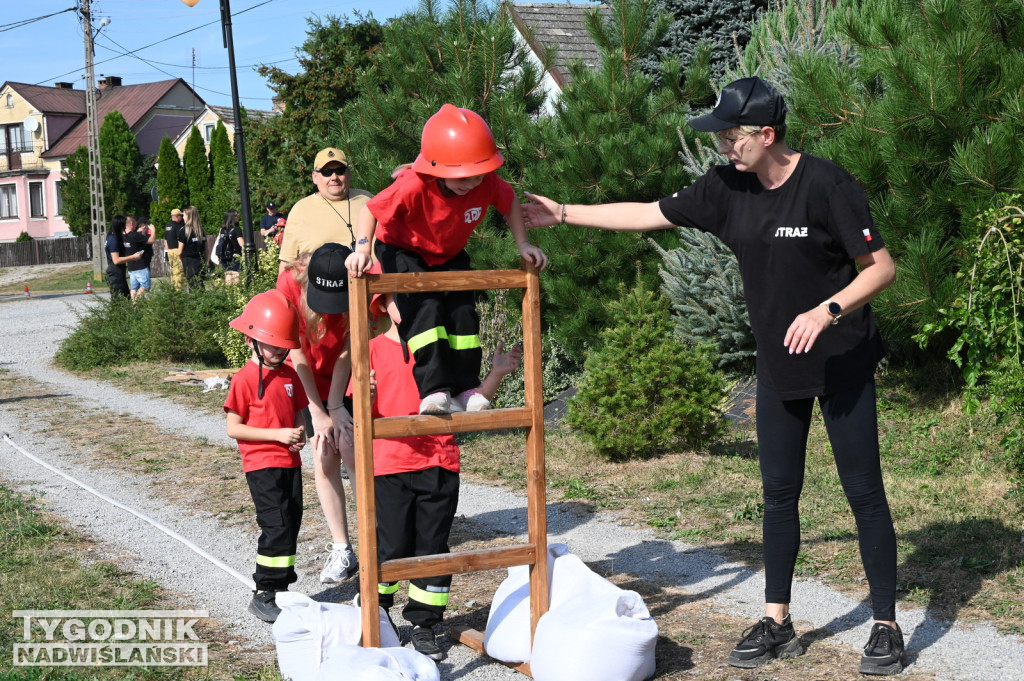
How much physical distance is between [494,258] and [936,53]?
5200 millimetres

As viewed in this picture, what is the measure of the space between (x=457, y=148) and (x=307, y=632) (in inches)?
73.0

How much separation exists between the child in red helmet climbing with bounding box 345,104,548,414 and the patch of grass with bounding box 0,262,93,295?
2961 cm

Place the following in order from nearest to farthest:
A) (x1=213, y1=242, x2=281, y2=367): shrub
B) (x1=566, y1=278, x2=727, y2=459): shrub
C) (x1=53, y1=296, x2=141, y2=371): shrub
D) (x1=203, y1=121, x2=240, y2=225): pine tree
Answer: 1. (x1=566, y1=278, x2=727, y2=459): shrub
2. (x1=213, y1=242, x2=281, y2=367): shrub
3. (x1=53, y1=296, x2=141, y2=371): shrub
4. (x1=203, y1=121, x2=240, y2=225): pine tree

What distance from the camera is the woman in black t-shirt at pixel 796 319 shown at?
3801 millimetres

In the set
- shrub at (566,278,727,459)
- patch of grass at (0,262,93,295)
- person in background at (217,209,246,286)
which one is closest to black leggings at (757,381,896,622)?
shrub at (566,278,727,459)

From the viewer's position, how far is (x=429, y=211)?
4047 millimetres

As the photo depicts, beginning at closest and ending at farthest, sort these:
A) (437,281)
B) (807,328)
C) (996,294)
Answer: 1. (807,328)
2. (437,281)
3. (996,294)

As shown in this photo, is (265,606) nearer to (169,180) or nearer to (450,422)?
(450,422)

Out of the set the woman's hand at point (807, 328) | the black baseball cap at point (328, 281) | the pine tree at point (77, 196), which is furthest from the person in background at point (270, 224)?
the pine tree at point (77, 196)

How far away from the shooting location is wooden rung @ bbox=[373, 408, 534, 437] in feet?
12.4

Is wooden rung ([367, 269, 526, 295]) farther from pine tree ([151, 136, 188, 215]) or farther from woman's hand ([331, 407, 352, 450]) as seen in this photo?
pine tree ([151, 136, 188, 215])

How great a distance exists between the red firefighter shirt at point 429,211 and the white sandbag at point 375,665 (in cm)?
153

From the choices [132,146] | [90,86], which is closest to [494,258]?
[90,86]

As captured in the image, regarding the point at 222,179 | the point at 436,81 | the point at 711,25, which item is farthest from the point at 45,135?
the point at 436,81
